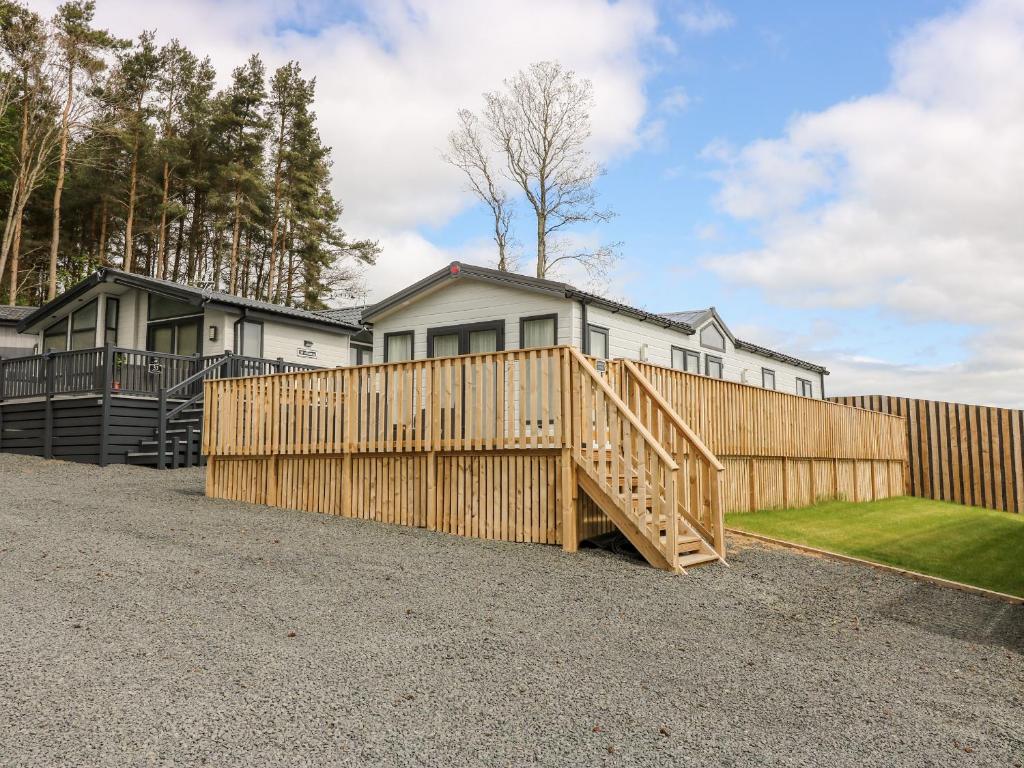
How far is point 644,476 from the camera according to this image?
787 cm

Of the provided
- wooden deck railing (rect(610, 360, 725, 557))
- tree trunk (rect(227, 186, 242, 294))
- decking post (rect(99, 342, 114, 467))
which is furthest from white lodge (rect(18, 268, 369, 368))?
wooden deck railing (rect(610, 360, 725, 557))

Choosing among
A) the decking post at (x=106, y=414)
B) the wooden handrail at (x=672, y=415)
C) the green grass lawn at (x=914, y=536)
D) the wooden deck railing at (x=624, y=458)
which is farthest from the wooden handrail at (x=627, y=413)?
the decking post at (x=106, y=414)

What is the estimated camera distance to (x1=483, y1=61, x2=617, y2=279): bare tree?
2888cm

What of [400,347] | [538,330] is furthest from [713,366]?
[400,347]

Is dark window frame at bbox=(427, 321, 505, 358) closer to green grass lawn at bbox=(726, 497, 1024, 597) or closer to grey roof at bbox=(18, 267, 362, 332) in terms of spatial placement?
grey roof at bbox=(18, 267, 362, 332)

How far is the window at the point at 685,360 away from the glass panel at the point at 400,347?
6.05 m

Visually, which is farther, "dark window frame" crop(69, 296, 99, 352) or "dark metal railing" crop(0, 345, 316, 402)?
"dark window frame" crop(69, 296, 99, 352)

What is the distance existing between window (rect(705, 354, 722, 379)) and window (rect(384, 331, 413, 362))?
24.3 ft

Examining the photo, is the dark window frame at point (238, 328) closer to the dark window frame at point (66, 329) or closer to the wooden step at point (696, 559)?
the dark window frame at point (66, 329)

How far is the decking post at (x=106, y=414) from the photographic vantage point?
1505cm

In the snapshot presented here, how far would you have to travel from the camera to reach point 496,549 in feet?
26.2

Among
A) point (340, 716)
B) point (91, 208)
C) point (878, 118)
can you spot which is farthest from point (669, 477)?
point (91, 208)

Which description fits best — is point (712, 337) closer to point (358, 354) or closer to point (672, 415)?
point (358, 354)

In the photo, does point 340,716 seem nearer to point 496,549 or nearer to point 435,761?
point 435,761
